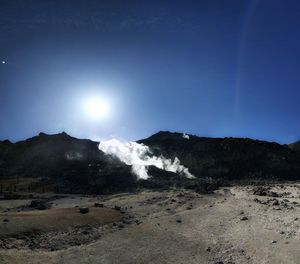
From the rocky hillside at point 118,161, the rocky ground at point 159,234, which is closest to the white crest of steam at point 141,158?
the rocky hillside at point 118,161

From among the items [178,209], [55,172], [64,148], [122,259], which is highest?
[64,148]

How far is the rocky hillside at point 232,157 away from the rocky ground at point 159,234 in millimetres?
42554

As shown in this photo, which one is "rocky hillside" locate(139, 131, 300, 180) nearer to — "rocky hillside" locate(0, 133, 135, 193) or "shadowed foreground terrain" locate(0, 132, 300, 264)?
"shadowed foreground terrain" locate(0, 132, 300, 264)

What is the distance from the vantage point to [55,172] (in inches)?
3014

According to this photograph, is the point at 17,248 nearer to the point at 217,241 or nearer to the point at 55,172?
the point at 217,241

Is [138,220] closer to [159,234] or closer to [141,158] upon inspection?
[159,234]

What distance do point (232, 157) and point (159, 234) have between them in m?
60.3

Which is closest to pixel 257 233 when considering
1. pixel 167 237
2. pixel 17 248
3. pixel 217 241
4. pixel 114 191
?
pixel 217 241

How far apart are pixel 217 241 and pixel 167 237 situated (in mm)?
3499

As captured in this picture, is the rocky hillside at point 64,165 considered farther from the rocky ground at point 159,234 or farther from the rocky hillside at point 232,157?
the rocky ground at point 159,234

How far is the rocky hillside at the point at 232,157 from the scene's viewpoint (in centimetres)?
8312

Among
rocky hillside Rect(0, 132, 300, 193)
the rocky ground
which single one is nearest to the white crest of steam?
rocky hillside Rect(0, 132, 300, 193)

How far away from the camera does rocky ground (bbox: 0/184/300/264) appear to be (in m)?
24.0

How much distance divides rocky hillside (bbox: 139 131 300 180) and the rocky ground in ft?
140
